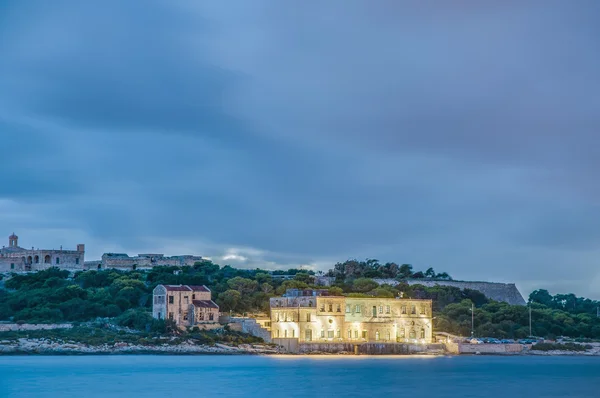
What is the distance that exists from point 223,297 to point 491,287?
4164cm

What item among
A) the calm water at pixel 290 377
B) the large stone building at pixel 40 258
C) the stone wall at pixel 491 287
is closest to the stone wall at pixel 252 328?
the calm water at pixel 290 377

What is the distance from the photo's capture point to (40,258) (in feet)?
389

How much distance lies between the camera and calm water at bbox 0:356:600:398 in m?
51.1

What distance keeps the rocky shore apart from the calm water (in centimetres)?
84

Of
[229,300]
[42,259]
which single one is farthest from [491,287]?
[42,259]

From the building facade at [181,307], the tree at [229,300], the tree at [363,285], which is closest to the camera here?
the building facade at [181,307]

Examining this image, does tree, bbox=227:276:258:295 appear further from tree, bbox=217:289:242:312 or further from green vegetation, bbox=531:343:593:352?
green vegetation, bbox=531:343:593:352

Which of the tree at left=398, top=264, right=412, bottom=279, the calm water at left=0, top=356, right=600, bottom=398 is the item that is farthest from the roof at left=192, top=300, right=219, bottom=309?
the tree at left=398, top=264, right=412, bottom=279

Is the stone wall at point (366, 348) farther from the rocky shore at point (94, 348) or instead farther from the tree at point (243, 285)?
the tree at point (243, 285)

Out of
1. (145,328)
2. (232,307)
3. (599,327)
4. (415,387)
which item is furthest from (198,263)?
(415,387)

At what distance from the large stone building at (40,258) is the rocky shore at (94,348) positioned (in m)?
41.7

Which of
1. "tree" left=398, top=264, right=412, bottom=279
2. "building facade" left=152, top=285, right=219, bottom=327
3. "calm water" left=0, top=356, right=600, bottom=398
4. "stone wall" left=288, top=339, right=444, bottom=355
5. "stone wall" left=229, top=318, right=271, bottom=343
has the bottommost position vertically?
"calm water" left=0, top=356, right=600, bottom=398

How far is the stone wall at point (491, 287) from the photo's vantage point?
111m

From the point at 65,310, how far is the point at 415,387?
38795 mm
